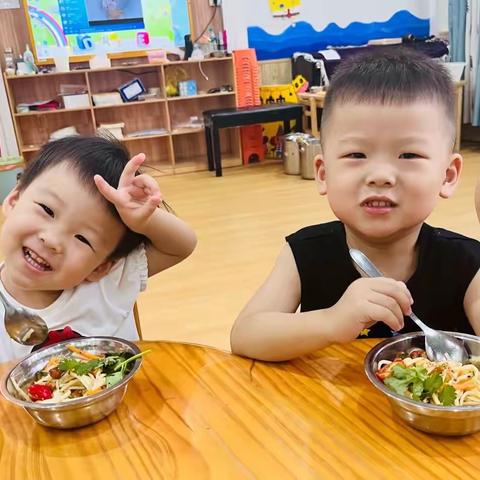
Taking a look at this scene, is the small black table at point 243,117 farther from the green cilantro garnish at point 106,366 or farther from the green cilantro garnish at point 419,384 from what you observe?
the green cilantro garnish at point 419,384

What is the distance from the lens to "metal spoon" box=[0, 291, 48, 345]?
40.9 inches

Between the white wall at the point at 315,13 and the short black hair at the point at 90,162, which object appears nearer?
the short black hair at the point at 90,162

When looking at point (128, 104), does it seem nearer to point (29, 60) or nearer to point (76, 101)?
point (76, 101)

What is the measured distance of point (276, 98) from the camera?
5.86 m

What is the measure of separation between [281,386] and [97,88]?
5406mm

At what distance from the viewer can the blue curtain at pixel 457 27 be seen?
573 cm

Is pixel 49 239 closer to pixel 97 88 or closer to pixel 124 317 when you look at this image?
pixel 124 317

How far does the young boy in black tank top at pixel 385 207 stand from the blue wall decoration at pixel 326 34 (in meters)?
5.25

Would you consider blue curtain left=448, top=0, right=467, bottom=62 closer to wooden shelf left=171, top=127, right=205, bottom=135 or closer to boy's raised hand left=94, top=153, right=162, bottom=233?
wooden shelf left=171, top=127, right=205, bottom=135

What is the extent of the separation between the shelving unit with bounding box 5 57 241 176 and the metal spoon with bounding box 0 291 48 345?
178 inches

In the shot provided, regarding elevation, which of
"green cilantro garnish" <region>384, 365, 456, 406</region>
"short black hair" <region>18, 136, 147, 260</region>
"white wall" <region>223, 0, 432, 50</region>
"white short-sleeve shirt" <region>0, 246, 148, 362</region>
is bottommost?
"white short-sleeve shirt" <region>0, 246, 148, 362</region>

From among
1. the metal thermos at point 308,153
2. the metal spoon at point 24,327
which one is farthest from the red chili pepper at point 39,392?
the metal thermos at point 308,153

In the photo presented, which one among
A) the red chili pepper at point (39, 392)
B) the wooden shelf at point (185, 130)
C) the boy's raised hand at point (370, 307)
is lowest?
the wooden shelf at point (185, 130)

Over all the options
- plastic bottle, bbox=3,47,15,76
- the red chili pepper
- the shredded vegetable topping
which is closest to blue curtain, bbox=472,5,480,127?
plastic bottle, bbox=3,47,15,76
